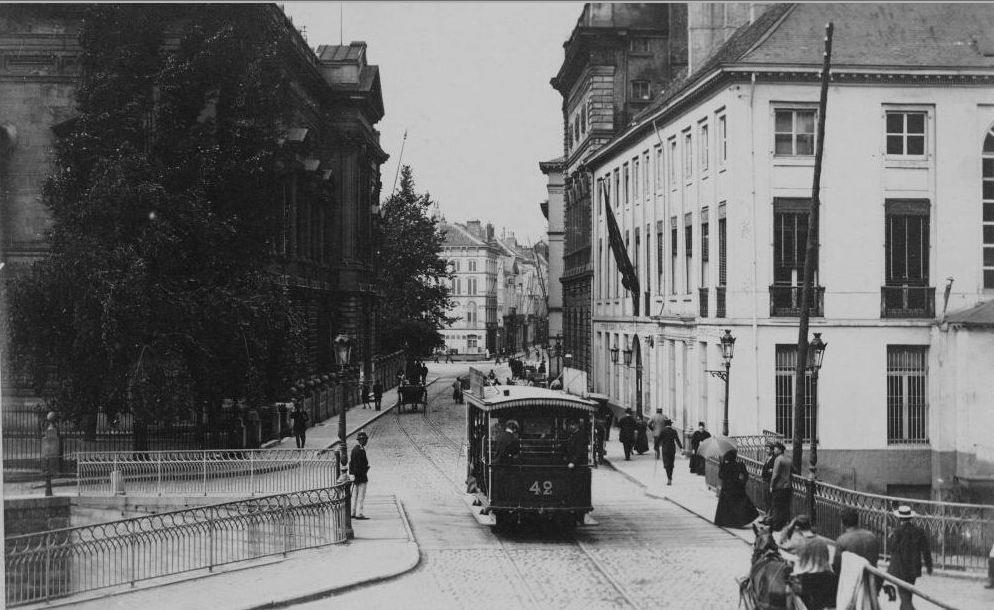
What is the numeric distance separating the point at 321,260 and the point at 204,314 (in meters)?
31.0

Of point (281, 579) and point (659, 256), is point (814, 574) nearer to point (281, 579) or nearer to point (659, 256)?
point (281, 579)

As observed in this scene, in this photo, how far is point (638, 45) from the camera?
6244 centimetres

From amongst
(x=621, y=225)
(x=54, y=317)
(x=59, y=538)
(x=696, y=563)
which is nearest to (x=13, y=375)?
(x=54, y=317)

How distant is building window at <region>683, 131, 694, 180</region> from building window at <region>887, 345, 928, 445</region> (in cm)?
1054

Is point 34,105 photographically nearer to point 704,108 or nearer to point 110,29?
point 110,29

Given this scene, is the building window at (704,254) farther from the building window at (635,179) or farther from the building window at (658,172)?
the building window at (635,179)

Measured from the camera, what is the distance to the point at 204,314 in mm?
28938

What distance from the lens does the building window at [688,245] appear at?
37.9m

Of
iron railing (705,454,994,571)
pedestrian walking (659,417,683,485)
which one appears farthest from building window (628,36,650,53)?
iron railing (705,454,994,571)

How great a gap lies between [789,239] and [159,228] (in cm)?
1783

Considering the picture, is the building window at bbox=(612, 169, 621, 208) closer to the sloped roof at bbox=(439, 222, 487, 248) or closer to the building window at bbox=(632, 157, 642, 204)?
the building window at bbox=(632, 157, 642, 204)

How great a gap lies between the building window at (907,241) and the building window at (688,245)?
873cm

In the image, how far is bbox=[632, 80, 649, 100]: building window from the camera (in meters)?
62.3

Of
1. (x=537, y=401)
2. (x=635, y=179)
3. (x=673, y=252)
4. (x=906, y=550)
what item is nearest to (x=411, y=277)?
(x=635, y=179)
